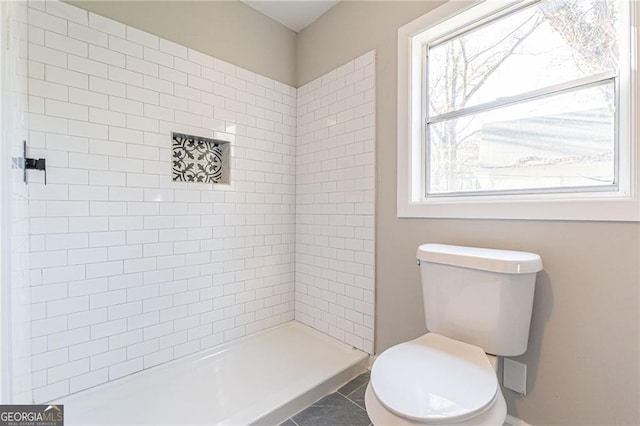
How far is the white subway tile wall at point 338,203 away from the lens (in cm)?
188

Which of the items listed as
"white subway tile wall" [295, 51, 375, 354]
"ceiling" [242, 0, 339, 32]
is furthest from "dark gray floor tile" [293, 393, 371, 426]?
"ceiling" [242, 0, 339, 32]

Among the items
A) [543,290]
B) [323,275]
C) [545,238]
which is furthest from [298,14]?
[543,290]

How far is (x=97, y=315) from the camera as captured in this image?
5.01ft

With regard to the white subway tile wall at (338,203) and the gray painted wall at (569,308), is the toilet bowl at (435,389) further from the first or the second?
the white subway tile wall at (338,203)

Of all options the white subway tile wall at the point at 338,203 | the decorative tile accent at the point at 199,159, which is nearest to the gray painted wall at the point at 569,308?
the white subway tile wall at the point at 338,203

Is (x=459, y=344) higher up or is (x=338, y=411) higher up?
(x=459, y=344)

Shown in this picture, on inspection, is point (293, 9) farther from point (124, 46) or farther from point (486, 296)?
point (486, 296)

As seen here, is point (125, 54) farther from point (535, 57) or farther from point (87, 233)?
point (535, 57)

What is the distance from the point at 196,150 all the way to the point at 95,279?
0.92 m

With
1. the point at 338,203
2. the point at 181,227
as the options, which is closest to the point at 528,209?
the point at 338,203

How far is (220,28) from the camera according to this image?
77.3 inches

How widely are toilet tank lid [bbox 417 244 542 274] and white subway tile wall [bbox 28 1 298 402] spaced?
1291 millimetres

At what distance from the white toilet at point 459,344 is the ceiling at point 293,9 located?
186cm

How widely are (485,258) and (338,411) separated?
3.42ft
